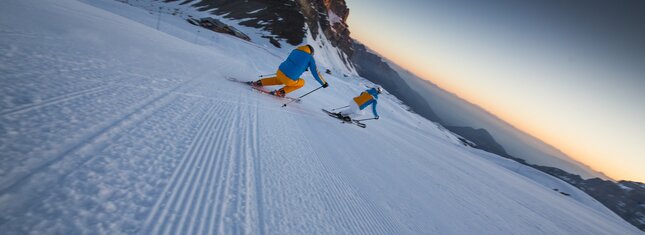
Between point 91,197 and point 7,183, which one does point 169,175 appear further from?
point 7,183

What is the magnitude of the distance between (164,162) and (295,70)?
6962 millimetres

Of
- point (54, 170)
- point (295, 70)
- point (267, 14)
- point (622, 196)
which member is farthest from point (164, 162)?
point (622, 196)

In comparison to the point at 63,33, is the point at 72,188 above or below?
below

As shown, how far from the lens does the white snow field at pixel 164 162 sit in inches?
82.9

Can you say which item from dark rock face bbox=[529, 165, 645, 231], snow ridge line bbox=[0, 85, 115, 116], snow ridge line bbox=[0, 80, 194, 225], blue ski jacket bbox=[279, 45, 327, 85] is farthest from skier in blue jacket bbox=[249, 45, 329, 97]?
dark rock face bbox=[529, 165, 645, 231]

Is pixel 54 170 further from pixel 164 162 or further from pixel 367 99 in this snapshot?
pixel 367 99

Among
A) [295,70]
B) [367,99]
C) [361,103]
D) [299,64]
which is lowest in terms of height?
[361,103]

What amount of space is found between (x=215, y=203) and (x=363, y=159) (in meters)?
4.56

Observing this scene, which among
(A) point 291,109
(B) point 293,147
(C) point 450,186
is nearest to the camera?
(B) point 293,147

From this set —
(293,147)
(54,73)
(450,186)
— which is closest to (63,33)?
(54,73)

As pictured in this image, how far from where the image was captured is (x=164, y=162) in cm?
299

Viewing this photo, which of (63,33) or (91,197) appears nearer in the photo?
(91,197)

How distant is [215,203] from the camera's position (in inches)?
107

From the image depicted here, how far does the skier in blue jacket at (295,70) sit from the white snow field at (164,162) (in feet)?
8.21
